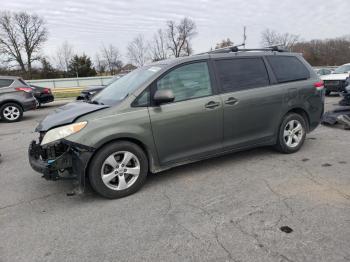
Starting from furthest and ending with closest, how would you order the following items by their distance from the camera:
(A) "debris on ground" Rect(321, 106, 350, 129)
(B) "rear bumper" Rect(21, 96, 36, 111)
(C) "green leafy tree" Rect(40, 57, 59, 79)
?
(C) "green leafy tree" Rect(40, 57, 59, 79) → (B) "rear bumper" Rect(21, 96, 36, 111) → (A) "debris on ground" Rect(321, 106, 350, 129)

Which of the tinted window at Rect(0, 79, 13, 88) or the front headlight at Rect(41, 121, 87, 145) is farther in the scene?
the tinted window at Rect(0, 79, 13, 88)

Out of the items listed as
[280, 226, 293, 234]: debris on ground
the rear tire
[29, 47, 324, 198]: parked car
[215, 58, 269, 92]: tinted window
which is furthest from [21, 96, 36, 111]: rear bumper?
[280, 226, 293, 234]: debris on ground

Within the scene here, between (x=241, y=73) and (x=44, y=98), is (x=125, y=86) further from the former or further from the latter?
(x=44, y=98)

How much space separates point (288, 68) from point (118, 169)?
3374 millimetres

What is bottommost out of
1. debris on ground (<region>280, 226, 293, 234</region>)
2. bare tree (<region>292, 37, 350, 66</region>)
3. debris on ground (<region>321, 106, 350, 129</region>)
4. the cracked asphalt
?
debris on ground (<region>280, 226, 293, 234</region>)

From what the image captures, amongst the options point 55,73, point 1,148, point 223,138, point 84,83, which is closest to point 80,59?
point 55,73

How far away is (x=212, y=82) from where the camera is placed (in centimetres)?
426

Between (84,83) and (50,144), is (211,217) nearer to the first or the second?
(50,144)

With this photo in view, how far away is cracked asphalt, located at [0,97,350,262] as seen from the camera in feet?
8.57

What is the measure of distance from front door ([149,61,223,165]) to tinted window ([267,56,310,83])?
136 centimetres

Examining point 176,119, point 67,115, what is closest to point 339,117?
point 176,119

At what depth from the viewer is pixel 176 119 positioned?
3938mm

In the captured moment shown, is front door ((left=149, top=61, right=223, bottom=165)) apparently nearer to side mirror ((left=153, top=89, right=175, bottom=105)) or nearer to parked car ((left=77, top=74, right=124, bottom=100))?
side mirror ((left=153, top=89, right=175, bottom=105))

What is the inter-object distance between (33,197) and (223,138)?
108 inches
